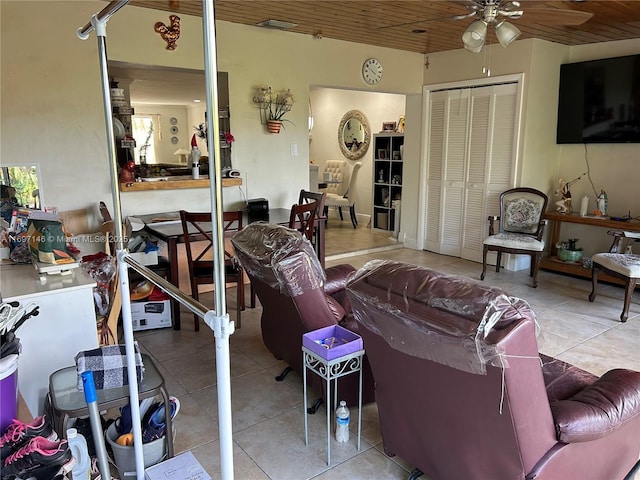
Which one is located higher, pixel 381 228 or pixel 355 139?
pixel 355 139

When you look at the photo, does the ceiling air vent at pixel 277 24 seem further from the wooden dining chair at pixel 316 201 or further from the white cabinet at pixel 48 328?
the white cabinet at pixel 48 328

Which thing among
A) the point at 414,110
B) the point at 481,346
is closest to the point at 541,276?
the point at 414,110

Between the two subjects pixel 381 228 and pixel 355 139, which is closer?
pixel 381 228

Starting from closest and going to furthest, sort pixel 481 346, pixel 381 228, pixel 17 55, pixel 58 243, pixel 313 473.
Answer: pixel 481 346, pixel 313 473, pixel 58 243, pixel 17 55, pixel 381 228

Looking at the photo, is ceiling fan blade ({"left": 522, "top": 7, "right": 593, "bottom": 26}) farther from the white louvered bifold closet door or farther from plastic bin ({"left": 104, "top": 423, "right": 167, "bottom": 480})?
plastic bin ({"left": 104, "top": 423, "right": 167, "bottom": 480})

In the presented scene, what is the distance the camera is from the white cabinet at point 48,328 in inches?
78.7

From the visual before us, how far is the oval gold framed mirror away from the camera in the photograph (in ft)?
26.1

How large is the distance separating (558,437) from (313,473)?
1.03 m

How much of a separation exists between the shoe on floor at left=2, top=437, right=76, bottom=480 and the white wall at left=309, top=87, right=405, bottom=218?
6.63 metres

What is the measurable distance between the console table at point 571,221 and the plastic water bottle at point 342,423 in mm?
3677

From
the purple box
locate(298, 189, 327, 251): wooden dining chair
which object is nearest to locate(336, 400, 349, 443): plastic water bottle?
the purple box

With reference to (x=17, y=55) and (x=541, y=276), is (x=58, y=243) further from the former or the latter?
(x=541, y=276)

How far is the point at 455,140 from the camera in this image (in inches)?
222

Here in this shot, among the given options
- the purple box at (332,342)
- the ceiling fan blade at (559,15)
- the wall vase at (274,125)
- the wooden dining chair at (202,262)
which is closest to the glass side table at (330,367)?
the purple box at (332,342)
